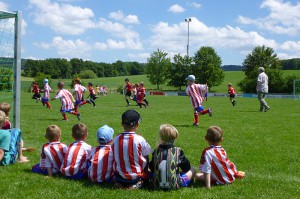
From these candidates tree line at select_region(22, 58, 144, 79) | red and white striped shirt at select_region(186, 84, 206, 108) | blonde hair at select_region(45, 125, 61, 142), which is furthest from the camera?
tree line at select_region(22, 58, 144, 79)

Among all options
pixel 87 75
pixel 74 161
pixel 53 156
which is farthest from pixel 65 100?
pixel 87 75

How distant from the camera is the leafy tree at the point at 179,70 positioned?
8838 centimetres

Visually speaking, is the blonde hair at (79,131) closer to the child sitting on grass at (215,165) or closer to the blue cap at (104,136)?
the blue cap at (104,136)

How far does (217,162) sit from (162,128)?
1.02 m

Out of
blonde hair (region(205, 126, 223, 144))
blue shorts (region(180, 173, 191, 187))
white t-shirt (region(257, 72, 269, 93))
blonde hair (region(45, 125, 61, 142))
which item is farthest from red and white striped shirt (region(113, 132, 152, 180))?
white t-shirt (region(257, 72, 269, 93))

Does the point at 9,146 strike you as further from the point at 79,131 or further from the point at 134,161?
the point at 134,161

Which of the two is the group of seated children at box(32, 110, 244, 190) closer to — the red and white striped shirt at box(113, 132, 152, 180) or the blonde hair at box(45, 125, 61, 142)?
the red and white striped shirt at box(113, 132, 152, 180)

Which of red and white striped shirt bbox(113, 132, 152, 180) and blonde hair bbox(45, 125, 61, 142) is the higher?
blonde hair bbox(45, 125, 61, 142)

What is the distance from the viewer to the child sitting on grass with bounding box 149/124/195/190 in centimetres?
539

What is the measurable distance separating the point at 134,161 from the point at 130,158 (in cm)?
8

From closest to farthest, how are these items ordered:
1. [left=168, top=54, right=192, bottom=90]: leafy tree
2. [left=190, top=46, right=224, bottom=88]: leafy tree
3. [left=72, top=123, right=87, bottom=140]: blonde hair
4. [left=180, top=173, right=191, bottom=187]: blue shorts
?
1. [left=180, top=173, right=191, bottom=187]: blue shorts
2. [left=72, top=123, right=87, bottom=140]: blonde hair
3. [left=190, top=46, right=224, bottom=88]: leafy tree
4. [left=168, top=54, right=192, bottom=90]: leafy tree

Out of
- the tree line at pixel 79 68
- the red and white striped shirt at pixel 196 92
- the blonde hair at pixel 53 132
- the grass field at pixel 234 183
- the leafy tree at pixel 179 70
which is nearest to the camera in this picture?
the grass field at pixel 234 183

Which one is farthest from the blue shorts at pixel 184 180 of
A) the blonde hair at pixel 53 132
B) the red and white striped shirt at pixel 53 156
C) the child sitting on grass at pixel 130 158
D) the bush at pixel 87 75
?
the bush at pixel 87 75

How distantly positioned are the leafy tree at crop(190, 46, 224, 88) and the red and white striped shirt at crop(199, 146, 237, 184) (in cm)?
8004
